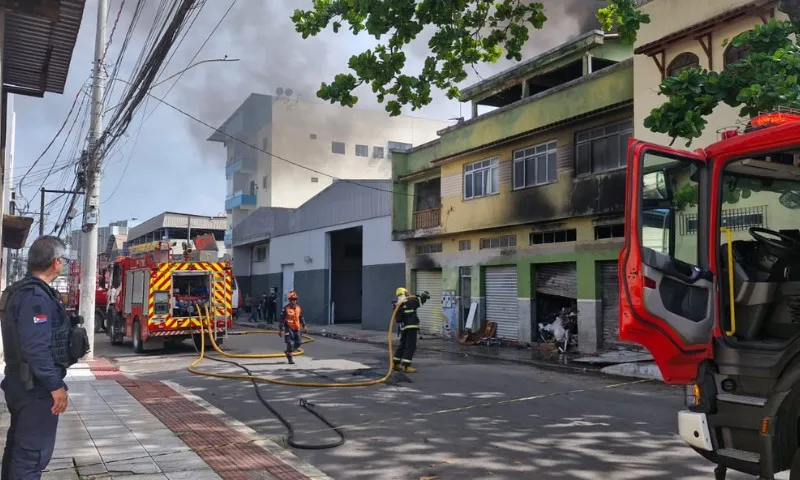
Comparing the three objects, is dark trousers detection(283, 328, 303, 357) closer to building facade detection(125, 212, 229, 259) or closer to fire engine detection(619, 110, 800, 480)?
fire engine detection(619, 110, 800, 480)

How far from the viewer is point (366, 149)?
5472 cm

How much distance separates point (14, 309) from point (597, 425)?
644 centimetres

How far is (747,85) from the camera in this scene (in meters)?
7.16

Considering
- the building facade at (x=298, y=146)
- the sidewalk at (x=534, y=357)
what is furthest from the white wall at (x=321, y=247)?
the building facade at (x=298, y=146)

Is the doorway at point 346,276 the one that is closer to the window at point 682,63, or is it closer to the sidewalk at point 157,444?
the window at point 682,63

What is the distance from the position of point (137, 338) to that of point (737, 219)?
15733mm

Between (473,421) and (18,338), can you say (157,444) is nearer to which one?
(18,338)

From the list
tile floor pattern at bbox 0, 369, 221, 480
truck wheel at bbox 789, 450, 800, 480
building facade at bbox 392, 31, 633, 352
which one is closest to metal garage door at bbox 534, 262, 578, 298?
building facade at bbox 392, 31, 633, 352

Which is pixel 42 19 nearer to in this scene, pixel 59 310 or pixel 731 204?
pixel 59 310

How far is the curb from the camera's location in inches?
228

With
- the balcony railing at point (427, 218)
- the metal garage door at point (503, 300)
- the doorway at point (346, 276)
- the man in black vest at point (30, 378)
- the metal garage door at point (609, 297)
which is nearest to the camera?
the man in black vest at point (30, 378)

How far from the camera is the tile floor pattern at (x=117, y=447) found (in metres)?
5.44

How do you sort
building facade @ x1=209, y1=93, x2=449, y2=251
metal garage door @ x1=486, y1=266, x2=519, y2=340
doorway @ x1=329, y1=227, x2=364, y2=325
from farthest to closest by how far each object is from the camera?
building facade @ x1=209, y1=93, x2=449, y2=251 < doorway @ x1=329, y1=227, x2=364, y2=325 < metal garage door @ x1=486, y1=266, x2=519, y2=340

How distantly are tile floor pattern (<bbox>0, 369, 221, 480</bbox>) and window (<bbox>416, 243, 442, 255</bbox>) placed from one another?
15.2m
